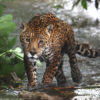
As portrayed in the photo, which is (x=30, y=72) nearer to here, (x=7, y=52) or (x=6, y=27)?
(x=7, y=52)

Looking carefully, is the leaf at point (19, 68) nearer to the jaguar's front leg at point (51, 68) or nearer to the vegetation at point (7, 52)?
the vegetation at point (7, 52)

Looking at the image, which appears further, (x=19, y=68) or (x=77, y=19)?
(x=77, y=19)

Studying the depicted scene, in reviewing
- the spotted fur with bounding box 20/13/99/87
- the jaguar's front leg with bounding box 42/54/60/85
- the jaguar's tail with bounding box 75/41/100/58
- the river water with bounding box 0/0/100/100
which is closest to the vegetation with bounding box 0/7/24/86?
the spotted fur with bounding box 20/13/99/87

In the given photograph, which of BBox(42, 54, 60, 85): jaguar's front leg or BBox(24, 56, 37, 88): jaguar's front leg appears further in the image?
BBox(42, 54, 60, 85): jaguar's front leg

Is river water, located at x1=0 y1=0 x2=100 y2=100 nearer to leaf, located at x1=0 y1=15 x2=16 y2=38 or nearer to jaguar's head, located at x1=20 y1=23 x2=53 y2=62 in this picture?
jaguar's head, located at x1=20 y1=23 x2=53 y2=62

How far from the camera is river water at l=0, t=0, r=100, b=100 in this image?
31.8 ft

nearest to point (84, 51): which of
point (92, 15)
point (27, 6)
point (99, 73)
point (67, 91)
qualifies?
point (99, 73)

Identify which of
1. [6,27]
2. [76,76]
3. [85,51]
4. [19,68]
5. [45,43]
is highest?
[6,27]

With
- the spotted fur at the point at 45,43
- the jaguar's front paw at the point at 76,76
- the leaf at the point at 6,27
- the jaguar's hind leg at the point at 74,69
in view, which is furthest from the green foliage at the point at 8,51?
the jaguar's front paw at the point at 76,76

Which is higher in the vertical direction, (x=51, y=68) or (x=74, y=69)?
(x=51, y=68)

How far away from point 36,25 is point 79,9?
910 cm

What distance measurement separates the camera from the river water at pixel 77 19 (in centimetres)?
970

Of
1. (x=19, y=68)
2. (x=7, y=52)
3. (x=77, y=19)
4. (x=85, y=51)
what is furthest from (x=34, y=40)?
(x=77, y=19)

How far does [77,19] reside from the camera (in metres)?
14.5
